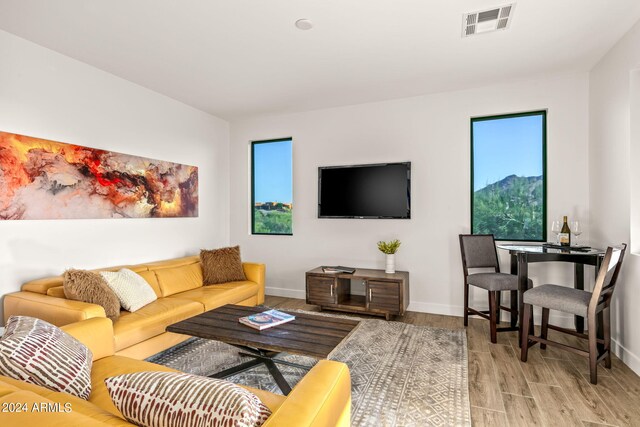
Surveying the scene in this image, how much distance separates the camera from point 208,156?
4.99 metres

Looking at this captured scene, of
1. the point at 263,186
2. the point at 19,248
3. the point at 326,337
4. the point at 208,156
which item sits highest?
the point at 208,156

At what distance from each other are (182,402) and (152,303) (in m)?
2.48

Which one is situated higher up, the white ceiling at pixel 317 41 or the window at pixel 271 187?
the white ceiling at pixel 317 41

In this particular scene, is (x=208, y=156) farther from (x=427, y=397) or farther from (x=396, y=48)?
(x=427, y=397)

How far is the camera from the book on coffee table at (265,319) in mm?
2381

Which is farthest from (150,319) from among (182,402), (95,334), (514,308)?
(514,308)

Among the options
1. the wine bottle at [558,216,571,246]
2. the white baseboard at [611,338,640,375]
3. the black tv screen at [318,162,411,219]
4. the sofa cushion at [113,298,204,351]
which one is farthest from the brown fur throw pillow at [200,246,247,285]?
the white baseboard at [611,338,640,375]

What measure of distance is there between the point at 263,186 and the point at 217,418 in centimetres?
453

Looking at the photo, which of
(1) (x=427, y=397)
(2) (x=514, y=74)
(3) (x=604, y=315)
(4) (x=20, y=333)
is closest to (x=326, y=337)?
(1) (x=427, y=397)

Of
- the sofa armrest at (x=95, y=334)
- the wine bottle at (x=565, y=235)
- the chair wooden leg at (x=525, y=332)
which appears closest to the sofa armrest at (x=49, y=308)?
the sofa armrest at (x=95, y=334)

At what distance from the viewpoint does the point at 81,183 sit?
3.28m

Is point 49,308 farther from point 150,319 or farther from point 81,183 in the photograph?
point 81,183

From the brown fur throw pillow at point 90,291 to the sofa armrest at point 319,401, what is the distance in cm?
205

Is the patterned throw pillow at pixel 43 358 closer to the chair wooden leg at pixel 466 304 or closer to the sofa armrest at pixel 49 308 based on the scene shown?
the sofa armrest at pixel 49 308
